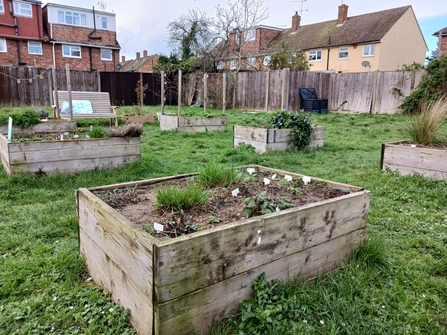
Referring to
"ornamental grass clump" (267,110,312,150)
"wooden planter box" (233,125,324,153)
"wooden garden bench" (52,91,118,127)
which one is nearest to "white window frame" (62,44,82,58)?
"wooden garden bench" (52,91,118,127)

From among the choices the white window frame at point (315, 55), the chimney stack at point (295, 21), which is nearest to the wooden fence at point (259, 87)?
the white window frame at point (315, 55)

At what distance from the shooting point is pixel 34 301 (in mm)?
1914

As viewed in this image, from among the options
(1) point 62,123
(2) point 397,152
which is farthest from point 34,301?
(1) point 62,123

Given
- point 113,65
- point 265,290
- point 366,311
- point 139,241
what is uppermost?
point 113,65

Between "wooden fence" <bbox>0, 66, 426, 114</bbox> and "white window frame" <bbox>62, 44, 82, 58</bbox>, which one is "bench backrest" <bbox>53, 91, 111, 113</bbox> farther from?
"white window frame" <bbox>62, 44, 82, 58</bbox>

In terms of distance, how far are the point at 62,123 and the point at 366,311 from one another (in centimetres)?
633

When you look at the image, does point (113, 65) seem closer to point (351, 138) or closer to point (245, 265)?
point (351, 138)

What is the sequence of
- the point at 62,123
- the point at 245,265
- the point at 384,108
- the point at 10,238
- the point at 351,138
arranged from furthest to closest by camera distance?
1. the point at 384,108
2. the point at 351,138
3. the point at 62,123
4. the point at 10,238
5. the point at 245,265

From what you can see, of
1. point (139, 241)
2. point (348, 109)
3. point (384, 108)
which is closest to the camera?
point (139, 241)

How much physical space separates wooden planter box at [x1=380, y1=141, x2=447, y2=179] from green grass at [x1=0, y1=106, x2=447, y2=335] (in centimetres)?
20

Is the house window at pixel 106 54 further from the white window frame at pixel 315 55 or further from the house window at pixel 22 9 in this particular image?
the white window frame at pixel 315 55

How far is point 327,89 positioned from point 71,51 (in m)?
18.8

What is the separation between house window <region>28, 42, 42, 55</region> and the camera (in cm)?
2292

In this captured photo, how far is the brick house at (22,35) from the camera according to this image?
858 inches
